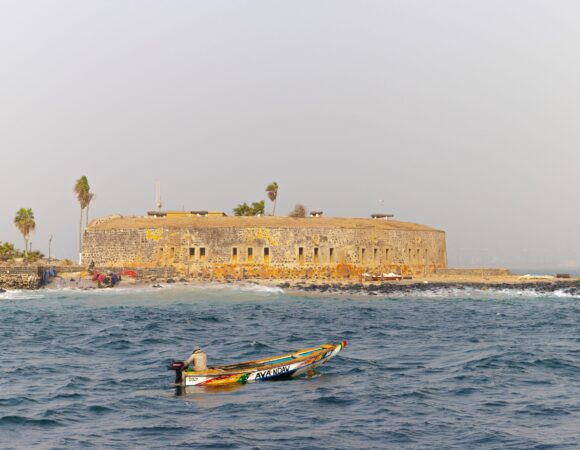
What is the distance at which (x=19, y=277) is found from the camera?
166 feet

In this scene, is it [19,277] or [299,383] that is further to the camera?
[19,277]

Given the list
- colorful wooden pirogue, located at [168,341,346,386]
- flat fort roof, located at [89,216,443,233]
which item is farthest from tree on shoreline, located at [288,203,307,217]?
colorful wooden pirogue, located at [168,341,346,386]

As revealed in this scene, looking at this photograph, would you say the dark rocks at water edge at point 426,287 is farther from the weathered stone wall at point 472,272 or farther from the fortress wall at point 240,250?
the weathered stone wall at point 472,272

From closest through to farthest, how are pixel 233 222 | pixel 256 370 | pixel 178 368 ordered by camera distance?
pixel 178 368 → pixel 256 370 → pixel 233 222

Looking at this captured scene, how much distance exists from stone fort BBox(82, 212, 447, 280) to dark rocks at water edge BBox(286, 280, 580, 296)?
14.7 feet

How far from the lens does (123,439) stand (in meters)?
13.0

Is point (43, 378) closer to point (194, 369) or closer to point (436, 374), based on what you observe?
point (194, 369)

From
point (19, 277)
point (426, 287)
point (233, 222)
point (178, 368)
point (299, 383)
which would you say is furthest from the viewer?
point (233, 222)

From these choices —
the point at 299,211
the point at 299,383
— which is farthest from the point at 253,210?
the point at 299,383

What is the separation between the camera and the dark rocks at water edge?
Result: 161 ft

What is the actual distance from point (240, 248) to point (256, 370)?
3734 centimetres

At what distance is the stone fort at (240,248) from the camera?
55.1 metres

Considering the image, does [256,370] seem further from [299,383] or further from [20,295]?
[20,295]

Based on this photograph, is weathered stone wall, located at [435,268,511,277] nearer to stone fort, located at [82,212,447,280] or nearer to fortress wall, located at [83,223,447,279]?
A: stone fort, located at [82,212,447,280]
